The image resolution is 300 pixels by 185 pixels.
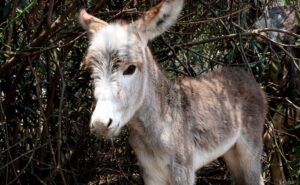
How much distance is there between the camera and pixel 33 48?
12.0 ft

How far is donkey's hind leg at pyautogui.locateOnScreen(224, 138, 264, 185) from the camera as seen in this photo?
428 centimetres

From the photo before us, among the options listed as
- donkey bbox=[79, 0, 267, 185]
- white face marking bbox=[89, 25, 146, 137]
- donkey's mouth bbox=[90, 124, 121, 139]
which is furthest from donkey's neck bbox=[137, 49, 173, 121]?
Result: donkey's mouth bbox=[90, 124, 121, 139]

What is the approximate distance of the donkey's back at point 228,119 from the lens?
3.83 m

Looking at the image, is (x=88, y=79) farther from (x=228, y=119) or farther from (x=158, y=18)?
(x=158, y=18)

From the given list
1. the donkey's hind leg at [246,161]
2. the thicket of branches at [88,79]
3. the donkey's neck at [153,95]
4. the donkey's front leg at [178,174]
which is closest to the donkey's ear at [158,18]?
the donkey's neck at [153,95]

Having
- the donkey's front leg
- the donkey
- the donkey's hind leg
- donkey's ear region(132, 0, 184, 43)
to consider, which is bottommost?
the donkey's hind leg

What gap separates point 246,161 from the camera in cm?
432

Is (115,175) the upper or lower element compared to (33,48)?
lower

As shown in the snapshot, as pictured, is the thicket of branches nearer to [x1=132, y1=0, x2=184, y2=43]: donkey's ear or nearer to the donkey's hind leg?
the donkey's hind leg

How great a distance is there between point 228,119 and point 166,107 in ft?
2.20

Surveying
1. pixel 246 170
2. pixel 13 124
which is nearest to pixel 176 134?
pixel 246 170

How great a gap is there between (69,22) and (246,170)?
1768mm

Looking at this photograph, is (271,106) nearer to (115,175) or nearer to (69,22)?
(115,175)

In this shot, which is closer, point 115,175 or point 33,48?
point 33,48
